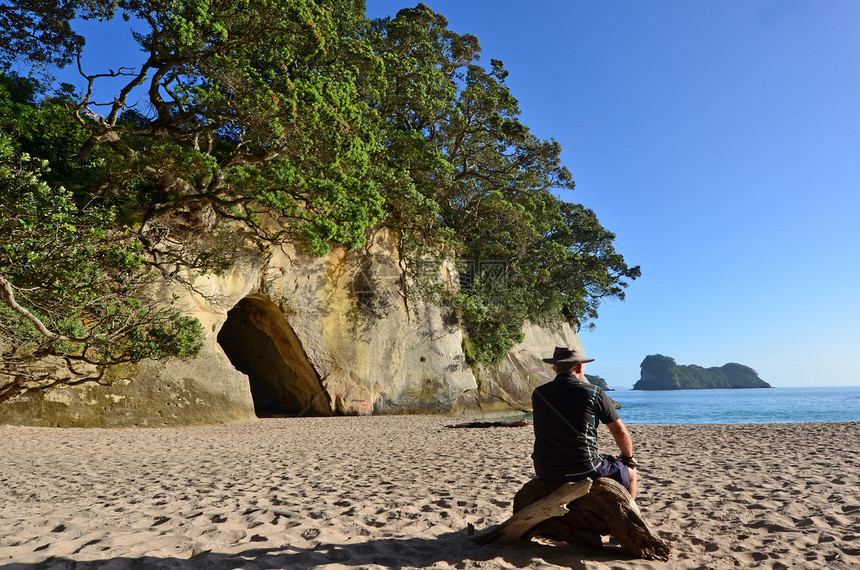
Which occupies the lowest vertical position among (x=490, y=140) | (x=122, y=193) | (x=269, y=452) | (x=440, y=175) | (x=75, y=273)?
(x=269, y=452)

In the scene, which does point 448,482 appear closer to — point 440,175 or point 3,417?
point 3,417

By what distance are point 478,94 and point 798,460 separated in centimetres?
1826

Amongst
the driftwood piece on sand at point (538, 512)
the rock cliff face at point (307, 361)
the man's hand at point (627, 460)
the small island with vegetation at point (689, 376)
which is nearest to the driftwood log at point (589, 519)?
the driftwood piece on sand at point (538, 512)

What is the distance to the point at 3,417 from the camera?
1141 cm

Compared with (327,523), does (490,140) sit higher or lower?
higher

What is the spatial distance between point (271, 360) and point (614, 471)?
19.6 metres

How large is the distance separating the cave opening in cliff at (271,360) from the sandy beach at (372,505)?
30.3 feet

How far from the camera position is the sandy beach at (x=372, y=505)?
3482mm

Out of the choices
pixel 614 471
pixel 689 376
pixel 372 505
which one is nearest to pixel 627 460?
pixel 614 471

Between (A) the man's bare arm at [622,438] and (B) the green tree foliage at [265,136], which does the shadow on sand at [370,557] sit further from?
(B) the green tree foliage at [265,136]

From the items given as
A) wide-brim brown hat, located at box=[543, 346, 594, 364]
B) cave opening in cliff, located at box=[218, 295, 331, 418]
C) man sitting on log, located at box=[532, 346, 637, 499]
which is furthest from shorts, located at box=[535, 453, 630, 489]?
cave opening in cliff, located at box=[218, 295, 331, 418]

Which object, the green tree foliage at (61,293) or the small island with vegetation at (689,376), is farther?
the small island with vegetation at (689,376)

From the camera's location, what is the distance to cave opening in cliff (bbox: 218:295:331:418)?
745 inches

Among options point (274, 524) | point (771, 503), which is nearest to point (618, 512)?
point (771, 503)
